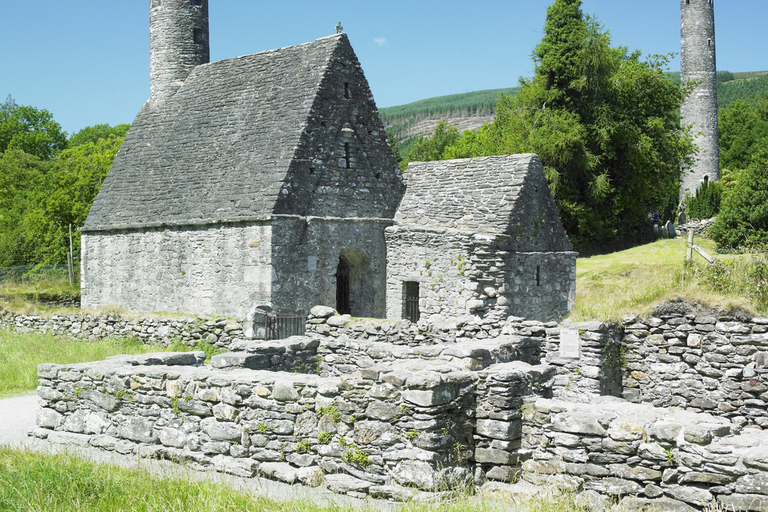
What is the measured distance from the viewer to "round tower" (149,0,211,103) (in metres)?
26.6

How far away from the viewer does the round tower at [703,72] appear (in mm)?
58219

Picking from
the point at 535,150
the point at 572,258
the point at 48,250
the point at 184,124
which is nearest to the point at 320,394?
the point at 572,258

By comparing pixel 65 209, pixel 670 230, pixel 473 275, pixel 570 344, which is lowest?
pixel 570 344

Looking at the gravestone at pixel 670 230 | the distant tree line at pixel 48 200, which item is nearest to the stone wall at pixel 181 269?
the distant tree line at pixel 48 200

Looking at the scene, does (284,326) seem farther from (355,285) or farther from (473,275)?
(473,275)

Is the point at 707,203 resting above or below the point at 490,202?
above

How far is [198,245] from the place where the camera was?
21.1 metres

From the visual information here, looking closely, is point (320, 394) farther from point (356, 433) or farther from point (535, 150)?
point (535, 150)

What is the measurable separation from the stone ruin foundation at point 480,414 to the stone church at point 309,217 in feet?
26.7

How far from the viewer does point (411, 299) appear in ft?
69.4

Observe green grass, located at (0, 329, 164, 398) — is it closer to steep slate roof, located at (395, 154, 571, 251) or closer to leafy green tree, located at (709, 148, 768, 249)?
steep slate roof, located at (395, 154, 571, 251)

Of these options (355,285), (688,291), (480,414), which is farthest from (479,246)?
(480,414)

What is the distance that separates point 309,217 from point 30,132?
56.6 meters

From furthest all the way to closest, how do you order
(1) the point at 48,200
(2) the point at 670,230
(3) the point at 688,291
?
(2) the point at 670,230 < (1) the point at 48,200 < (3) the point at 688,291
